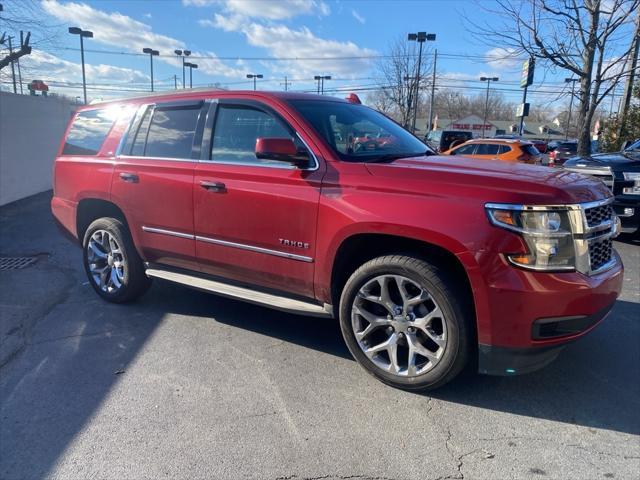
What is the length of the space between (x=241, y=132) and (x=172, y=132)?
0.81 metres

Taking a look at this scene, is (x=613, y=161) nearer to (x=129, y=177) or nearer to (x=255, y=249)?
(x=255, y=249)

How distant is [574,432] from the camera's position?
276 centimetres

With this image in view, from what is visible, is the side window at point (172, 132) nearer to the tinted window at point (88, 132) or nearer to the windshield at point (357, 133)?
the tinted window at point (88, 132)

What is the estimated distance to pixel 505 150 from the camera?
47.1ft

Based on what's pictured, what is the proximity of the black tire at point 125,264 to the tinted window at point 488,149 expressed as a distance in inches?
491

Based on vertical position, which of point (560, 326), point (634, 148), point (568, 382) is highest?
point (634, 148)

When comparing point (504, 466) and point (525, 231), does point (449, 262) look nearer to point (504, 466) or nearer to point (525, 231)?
point (525, 231)

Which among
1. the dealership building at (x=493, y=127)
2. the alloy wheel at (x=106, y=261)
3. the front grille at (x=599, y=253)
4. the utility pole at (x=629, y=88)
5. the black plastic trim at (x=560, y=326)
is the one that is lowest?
the alloy wheel at (x=106, y=261)

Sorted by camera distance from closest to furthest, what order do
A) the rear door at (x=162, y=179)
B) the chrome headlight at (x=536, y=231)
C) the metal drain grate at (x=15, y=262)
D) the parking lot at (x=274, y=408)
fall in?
1. the parking lot at (x=274, y=408)
2. the chrome headlight at (x=536, y=231)
3. the rear door at (x=162, y=179)
4. the metal drain grate at (x=15, y=262)

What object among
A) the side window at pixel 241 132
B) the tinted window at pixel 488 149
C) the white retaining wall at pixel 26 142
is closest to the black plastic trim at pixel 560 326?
the side window at pixel 241 132

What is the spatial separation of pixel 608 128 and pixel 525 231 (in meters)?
16.1

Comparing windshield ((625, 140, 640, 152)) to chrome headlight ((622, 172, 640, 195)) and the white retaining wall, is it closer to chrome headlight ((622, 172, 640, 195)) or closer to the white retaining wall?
chrome headlight ((622, 172, 640, 195))

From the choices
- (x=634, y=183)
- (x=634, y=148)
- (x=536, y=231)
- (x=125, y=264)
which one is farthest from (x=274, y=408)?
(x=634, y=148)

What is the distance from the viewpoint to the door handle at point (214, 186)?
3.74 m
